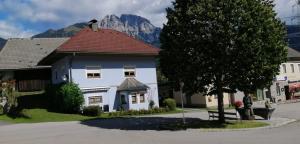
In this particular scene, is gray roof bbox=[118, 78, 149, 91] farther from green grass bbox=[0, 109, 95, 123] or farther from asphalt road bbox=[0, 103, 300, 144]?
asphalt road bbox=[0, 103, 300, 144]

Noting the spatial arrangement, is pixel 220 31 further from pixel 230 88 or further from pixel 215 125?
pixel 215 125

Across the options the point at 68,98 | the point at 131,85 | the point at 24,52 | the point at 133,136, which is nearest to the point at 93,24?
the point at 131,85

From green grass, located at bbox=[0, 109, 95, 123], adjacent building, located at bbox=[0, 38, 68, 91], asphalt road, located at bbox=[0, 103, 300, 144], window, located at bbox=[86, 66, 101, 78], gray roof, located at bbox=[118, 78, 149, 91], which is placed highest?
adjacent building, located at bbox=[0, 38, 68, 91]

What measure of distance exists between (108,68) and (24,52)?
49.8ft

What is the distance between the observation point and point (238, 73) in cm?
2742

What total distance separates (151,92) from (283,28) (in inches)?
952

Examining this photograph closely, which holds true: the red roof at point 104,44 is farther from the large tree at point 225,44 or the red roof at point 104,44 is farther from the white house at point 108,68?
the large tree at point 225,44

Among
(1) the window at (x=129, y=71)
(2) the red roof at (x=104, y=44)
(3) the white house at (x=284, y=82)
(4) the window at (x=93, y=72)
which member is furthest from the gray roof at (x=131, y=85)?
(3) the white house at (x=284, y=82)

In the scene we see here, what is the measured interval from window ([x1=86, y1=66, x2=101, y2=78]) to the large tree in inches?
758

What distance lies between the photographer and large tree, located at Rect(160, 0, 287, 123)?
2689 cm

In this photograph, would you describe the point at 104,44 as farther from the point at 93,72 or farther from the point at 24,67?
the point at 24,67

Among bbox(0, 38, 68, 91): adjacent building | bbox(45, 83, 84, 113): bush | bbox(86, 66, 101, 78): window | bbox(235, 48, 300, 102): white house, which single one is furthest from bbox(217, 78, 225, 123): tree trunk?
bbox(235, 48, 300, 102): white house

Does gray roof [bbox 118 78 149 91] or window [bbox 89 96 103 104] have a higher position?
gray roof [bbox 118 78 149 91]

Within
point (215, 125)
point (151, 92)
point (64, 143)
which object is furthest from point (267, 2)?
point (151, 92)
